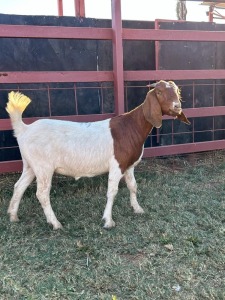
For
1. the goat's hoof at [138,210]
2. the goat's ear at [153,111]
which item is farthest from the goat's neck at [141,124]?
the goat's hoof at [138,210]

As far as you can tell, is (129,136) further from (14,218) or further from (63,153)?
(14,218)

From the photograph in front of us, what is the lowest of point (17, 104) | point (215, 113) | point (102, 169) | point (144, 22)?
point (102, 169)

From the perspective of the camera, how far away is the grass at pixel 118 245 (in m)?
2.39

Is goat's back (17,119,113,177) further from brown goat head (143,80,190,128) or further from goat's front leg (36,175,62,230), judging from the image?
brown goat head (143,80,190,128)

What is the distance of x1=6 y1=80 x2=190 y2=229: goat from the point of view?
11.3ft

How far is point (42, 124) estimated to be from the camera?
352cm

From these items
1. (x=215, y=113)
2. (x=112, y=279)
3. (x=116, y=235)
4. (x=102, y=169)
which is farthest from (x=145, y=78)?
(x=112, y=279)

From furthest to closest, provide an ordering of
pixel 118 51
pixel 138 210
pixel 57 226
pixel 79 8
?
1. pixel 79 8
2. pixel 118 51
3. pixel 138 210
4. pixel 57 226

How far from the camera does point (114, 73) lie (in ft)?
14.9

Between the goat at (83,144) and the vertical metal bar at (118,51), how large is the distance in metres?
0.92

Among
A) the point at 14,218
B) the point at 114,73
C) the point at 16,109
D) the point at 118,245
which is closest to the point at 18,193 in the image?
the point at 14,218

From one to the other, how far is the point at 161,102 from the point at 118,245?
1.58 meters

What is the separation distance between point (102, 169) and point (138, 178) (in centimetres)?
155

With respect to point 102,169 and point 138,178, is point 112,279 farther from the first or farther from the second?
point 138,178
